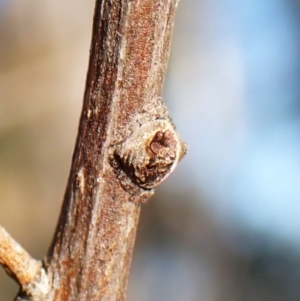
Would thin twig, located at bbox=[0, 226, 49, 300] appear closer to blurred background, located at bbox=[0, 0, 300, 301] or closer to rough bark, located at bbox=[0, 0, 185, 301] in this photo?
rough bark, located at bbox=[0, 0, 185, 301]

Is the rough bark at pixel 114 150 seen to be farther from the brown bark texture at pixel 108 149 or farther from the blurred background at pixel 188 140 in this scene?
the blurred background at pixel 188 140

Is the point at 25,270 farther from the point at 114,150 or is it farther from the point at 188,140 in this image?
the point at 188,140

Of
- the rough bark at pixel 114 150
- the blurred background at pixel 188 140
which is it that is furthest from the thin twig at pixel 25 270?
the blurred background at pixel 188 140

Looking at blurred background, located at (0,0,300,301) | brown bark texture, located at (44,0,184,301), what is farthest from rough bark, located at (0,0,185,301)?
blurred background, located at (0,0,300,301)

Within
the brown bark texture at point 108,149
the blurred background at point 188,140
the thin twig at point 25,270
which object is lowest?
the thin twig at point 25,270

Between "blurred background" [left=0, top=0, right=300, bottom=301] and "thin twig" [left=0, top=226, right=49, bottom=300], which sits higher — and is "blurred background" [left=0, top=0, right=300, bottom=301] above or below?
above

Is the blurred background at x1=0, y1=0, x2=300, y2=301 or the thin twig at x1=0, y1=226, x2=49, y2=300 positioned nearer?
the thin twig at x1=0, y1=226, x2=49, y2=300

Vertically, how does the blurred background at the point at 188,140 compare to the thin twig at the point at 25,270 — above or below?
above

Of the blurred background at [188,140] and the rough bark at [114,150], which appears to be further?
the blurred background at [188,140]

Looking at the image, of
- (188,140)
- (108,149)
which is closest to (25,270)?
(108,149)
